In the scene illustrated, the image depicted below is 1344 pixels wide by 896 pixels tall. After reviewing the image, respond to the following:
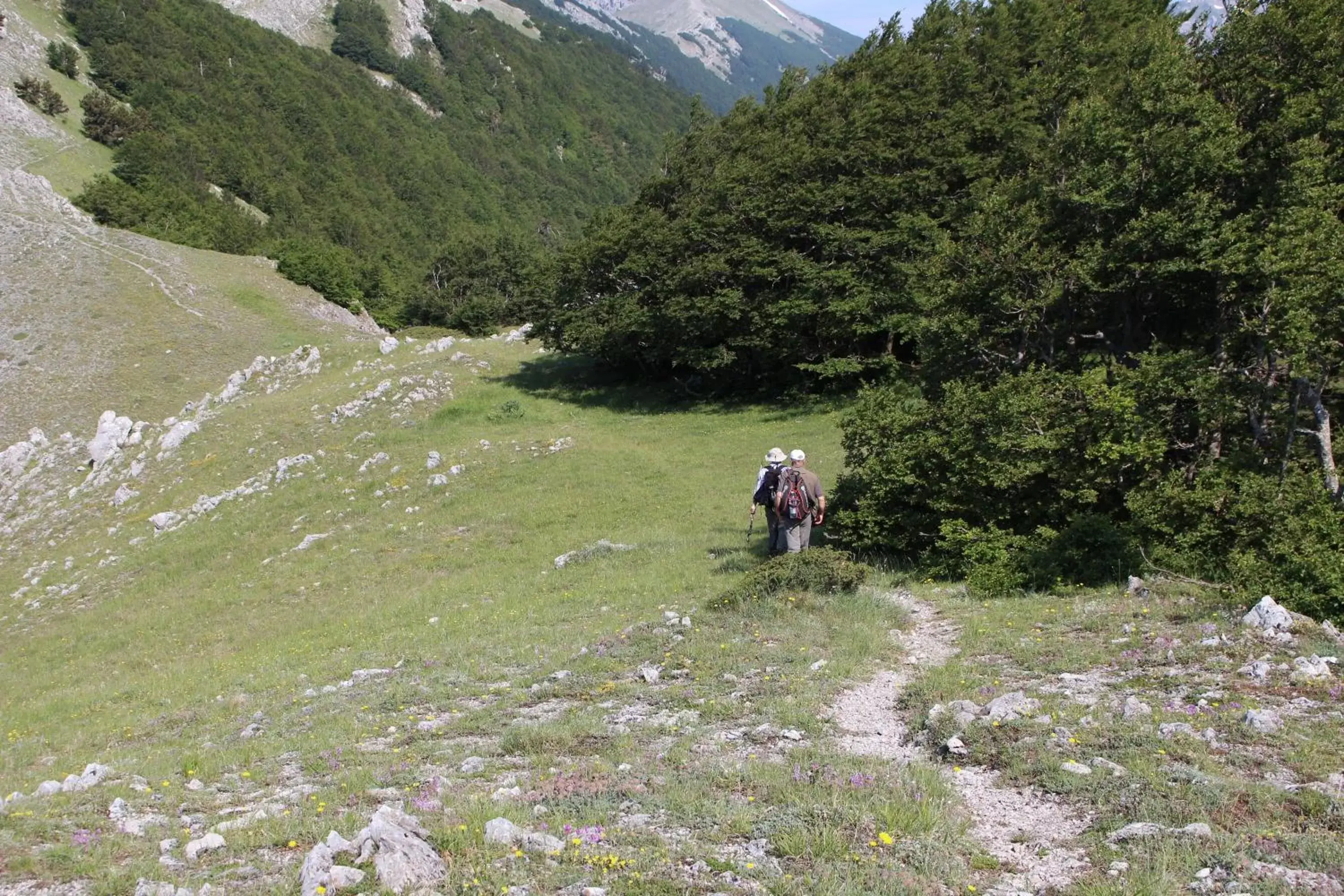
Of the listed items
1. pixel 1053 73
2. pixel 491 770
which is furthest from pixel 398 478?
pixel 1053 73

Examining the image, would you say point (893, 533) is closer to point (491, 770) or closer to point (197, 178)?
point (491, 770)

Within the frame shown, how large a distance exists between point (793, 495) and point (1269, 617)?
6816 millimetres

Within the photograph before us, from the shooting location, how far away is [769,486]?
14328mm

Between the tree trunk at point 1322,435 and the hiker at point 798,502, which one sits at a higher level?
the tree trunk at point 1322,435

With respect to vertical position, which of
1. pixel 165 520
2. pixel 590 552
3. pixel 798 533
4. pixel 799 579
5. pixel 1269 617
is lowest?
pixel 165 520

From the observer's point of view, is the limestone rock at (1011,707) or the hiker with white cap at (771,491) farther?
the hiker with white cap at (771,491)

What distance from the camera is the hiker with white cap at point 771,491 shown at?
1420 cm

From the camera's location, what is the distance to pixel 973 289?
54.7 feet

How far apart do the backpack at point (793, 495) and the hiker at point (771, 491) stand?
0.15 metres

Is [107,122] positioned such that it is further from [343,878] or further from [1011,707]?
[1011,707]

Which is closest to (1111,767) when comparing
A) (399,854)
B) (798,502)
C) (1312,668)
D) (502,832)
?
(1312,668)

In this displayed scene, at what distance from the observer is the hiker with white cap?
46.6 feet

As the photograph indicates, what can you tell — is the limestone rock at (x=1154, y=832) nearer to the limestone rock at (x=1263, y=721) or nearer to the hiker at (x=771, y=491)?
the limestone rock at (x=1263, y=721)

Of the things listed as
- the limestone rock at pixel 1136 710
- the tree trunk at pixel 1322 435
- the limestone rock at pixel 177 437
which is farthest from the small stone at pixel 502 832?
the limestone rock at pixel 177 437
